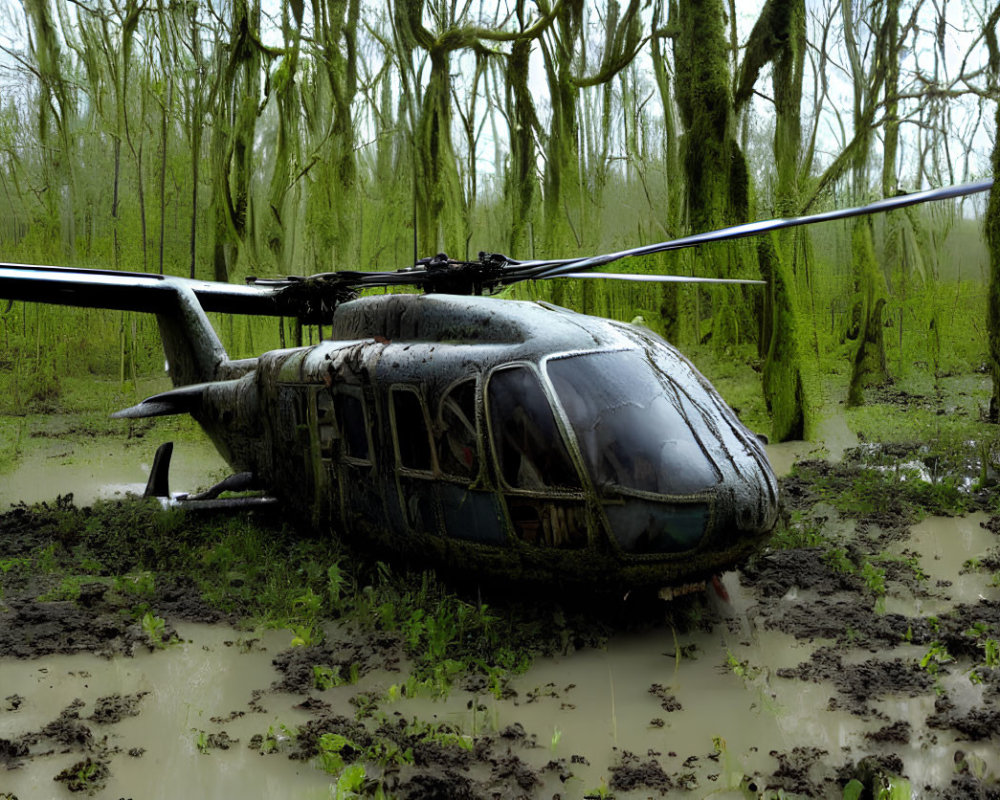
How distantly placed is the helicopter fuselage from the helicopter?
0.04 feet

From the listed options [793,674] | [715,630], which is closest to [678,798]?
[793,674]

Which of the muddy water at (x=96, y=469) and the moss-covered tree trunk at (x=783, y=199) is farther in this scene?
the moss-covered tree trunk at (x=783, y=199)

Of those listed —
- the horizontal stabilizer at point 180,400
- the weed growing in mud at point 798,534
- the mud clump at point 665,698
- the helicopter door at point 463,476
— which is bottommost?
the mud clump at point 665,698

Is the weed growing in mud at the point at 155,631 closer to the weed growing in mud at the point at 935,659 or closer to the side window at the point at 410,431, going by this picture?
the side window at the point at 410,431

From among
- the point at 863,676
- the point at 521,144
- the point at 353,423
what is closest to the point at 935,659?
the point at 863,676

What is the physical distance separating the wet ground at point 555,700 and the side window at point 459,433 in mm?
1060

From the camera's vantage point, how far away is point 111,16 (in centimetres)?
1260

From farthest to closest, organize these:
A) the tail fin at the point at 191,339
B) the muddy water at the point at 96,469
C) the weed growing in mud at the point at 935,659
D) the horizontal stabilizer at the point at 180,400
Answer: the muddy water at the point at 96,469 < the tail fin at the point at 191,339 < the horizontal stabilizer at the point at 180,400 < the weed growing in mud at the point at 935,659

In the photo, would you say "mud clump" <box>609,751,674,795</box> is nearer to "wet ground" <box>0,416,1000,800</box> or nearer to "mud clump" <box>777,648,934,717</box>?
"wet ground" <box>0,416,1000,800</box>

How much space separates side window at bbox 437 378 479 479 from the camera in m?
4.70

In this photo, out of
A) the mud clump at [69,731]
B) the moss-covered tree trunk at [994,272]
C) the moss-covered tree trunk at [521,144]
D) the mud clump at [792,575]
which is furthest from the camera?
the moss-covered tree trunk at [521,144]

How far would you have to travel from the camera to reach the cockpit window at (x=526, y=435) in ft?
14.3

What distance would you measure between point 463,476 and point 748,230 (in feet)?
7.16

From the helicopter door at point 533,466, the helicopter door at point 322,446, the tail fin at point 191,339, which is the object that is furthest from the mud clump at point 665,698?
the tail fin at point 191,339
